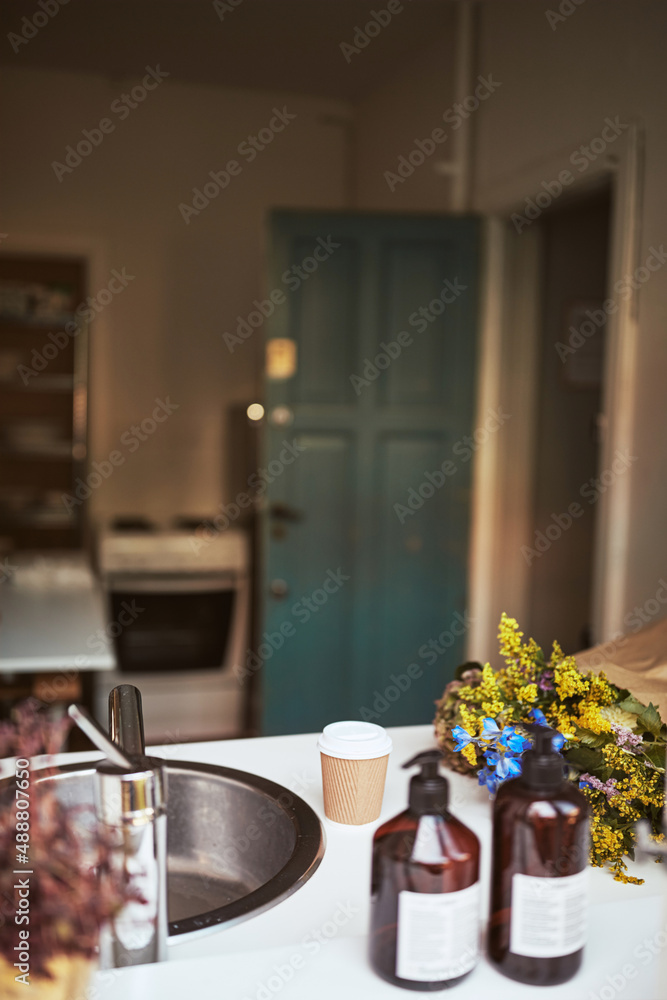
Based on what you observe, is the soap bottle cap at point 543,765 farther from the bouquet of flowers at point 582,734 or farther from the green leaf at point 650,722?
the green leaf at point 650,722

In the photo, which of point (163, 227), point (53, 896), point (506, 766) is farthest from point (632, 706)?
point (163, 227)

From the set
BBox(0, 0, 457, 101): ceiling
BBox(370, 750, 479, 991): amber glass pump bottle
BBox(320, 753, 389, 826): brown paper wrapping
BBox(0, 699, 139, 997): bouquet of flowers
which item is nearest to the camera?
BBox(0, 699, 139, 997): bouquet of flowers

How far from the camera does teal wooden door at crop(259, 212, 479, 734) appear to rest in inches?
132

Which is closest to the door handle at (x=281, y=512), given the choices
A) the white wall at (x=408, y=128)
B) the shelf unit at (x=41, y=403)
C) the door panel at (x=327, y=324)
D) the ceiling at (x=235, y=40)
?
the door panel at (x=327, y=324)

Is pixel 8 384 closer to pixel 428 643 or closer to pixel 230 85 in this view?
pixel 230 85

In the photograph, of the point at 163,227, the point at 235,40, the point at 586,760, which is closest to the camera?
the point at 586,760

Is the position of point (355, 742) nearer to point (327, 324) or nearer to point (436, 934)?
point (436, 934)

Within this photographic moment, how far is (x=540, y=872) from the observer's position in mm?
685

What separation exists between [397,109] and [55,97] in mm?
1719

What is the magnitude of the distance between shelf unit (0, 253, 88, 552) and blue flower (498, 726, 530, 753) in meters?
3.94

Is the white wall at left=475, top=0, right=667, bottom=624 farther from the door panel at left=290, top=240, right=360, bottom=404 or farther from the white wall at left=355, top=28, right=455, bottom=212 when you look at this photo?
the door panel at left=290, top=240, right=360, bottom=404

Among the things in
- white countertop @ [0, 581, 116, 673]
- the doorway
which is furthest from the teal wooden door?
white countertop @ [0, 581, 116, 673]

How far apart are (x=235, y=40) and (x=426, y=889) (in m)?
4.14

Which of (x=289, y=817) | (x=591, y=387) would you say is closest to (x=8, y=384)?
(x=591, y=387)
